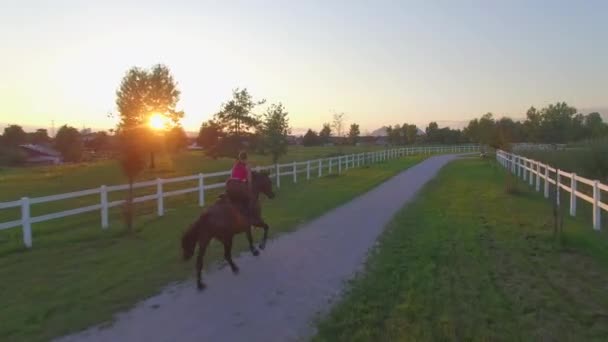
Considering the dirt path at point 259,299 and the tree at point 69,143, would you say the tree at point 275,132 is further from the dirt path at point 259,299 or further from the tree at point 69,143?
the tree at point 69,143

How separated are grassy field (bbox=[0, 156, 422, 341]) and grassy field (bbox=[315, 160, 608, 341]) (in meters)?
2.50

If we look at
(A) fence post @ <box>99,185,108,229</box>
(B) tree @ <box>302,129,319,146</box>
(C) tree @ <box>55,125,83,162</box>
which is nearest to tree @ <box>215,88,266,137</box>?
(A) fence post @ <box>99,185,108,229</box>

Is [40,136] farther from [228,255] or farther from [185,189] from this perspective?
[228,255]

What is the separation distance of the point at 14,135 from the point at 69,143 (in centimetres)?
2653

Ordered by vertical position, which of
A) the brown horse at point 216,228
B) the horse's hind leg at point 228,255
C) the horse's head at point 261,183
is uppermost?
the horse's head at point 261,183

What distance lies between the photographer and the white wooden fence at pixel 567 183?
11.1 m

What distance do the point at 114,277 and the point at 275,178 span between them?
17.0 meters

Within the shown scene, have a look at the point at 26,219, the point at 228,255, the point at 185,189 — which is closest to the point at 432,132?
the point at 185,189

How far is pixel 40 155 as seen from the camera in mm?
83000

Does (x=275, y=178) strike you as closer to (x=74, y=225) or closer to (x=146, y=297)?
(x=74, y=225)

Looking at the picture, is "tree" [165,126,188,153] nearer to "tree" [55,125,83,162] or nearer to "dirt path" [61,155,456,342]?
"tree" [55,125,83,162]

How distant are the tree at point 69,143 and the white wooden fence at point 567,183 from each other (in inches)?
2487

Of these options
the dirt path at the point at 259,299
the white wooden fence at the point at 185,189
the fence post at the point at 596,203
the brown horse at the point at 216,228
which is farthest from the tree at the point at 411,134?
the brown horse at the point at 216,228

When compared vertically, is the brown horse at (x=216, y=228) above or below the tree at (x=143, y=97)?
below
